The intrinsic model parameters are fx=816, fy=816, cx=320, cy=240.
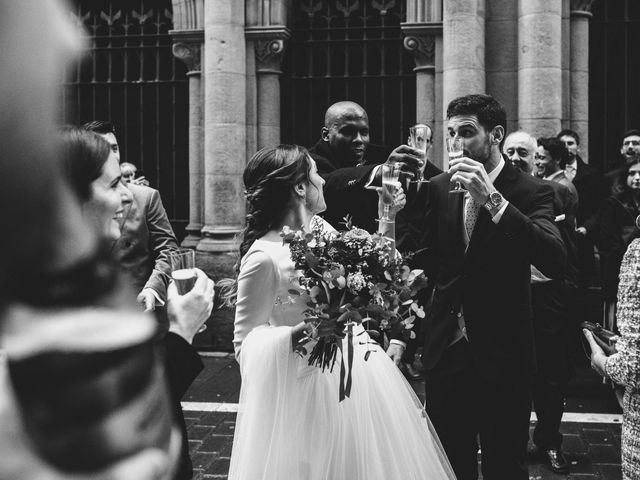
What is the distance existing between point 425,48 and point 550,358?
5547mm

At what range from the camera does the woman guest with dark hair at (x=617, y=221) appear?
7.61 meters

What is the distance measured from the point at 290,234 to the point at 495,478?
173 centimetres

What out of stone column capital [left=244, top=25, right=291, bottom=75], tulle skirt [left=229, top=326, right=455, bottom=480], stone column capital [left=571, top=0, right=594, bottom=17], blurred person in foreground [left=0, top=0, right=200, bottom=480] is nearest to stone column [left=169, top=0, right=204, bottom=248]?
stone column capital [left=244, top=25, right=291, bottom=75]

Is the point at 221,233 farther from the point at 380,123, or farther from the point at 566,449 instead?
the point at 566,449

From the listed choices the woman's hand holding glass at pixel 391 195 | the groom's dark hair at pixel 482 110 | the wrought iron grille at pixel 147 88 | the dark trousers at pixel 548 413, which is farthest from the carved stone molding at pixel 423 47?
the woman's hand holding glass at pixel 391 195

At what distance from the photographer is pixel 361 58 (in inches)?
438

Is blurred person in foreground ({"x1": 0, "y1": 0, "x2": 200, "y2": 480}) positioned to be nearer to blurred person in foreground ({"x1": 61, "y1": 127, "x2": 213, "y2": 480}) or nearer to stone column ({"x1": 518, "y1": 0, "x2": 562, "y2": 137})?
blurred person in foreground ({"x1": 61, "y1": 127, "x2": 213, "y2": 480})

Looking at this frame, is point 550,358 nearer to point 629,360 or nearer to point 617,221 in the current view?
point 617,221

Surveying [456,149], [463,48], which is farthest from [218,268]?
[456,149]

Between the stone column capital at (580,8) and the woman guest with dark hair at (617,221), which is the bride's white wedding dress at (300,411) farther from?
the stone column capital at (580,8)

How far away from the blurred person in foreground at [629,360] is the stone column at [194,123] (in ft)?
26.4

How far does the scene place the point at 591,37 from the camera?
10.7m

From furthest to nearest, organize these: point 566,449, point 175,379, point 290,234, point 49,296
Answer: point 566,449 → point 290,234 → point 175,379 → point 49,296

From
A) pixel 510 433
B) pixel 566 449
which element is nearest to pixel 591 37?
pixel 566 449
